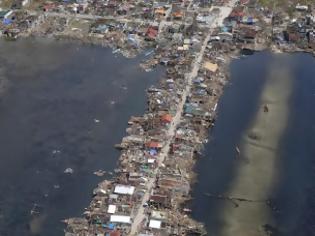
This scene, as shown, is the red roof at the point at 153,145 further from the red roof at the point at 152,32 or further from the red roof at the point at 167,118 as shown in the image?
the red roof at the point at 152,32

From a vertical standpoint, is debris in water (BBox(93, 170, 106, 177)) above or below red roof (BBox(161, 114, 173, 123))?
below

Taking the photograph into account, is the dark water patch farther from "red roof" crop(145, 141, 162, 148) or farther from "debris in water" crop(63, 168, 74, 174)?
"debris in water" crop(63, 168, 74, 174)

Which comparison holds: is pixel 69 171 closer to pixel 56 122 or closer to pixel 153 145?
pixel 56 122

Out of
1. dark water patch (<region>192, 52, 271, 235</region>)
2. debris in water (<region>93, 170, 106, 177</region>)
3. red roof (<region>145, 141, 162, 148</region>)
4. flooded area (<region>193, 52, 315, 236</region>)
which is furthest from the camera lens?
red roof (<region>145, 141, 162, 148</region>)

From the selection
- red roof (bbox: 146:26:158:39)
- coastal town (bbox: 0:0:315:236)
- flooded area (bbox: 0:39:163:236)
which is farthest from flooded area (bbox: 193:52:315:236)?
red roof (bbox: 146:26:158:39)

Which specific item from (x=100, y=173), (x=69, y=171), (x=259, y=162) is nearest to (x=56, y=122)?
(x=69, y=171)

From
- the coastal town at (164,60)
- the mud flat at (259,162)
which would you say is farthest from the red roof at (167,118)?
the mud flat at (259,162)
